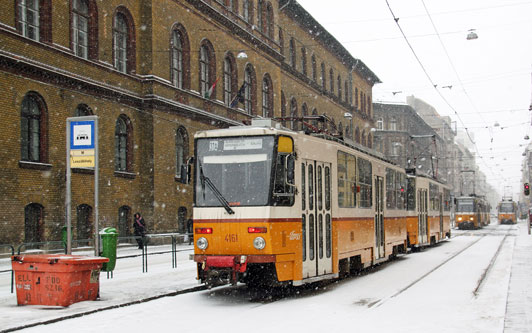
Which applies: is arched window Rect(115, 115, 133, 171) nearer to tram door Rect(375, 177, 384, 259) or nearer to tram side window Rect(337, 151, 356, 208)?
tram door Rect(375, 177, 384, 259)

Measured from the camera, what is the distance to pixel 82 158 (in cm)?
1225

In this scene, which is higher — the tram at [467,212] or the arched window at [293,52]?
the arched window at [293,52]

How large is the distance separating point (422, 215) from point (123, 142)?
12.9m

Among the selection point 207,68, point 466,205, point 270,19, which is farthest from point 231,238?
point 466,205

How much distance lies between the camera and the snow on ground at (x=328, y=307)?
30.4ft

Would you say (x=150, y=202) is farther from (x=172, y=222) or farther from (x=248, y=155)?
(x=248, y=155)

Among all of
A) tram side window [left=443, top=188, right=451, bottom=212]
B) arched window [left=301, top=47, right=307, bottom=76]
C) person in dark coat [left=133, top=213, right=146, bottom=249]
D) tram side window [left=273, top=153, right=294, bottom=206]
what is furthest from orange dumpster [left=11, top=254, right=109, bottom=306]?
arched window [left=301, top=47, right=307, bottom=76]

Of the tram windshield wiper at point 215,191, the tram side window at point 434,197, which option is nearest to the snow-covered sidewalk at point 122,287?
the tram windshield wiper at point 215,191

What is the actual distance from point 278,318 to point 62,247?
23.2ft

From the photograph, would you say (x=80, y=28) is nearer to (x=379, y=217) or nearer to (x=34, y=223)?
(x=34, y=223)

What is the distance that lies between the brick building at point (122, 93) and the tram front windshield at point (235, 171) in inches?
446

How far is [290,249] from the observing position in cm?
1198

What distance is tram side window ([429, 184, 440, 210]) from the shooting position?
1156 inches

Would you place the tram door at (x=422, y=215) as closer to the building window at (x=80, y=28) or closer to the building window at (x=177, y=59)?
the building window at (x=177, y=59)
